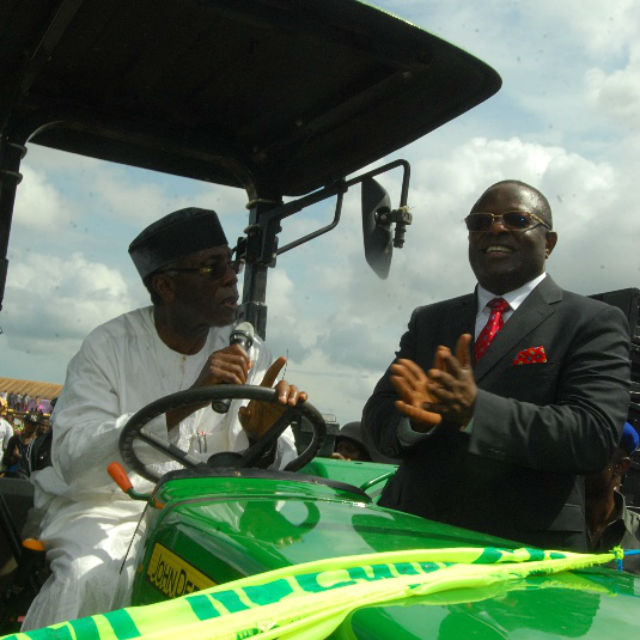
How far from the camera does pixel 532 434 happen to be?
2062mm

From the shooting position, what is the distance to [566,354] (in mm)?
2299

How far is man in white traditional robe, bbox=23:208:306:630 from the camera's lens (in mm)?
2469

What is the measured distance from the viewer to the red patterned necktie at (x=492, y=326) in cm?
245

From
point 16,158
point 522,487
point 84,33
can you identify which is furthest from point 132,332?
point 522,487

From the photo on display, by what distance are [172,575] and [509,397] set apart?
1087 mm

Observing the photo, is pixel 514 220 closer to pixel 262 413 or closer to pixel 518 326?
pixel 518 326

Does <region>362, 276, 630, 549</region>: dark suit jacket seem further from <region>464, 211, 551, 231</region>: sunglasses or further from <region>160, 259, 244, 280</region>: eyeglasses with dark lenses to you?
<region>160, 259, 244, 280</region>: eyeglasses with dark lenses

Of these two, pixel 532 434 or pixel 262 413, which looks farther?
pixel 262 413

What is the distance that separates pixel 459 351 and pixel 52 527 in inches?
58.1

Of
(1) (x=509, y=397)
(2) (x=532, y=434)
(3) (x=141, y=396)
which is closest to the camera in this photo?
(2) (x=532, y=434)

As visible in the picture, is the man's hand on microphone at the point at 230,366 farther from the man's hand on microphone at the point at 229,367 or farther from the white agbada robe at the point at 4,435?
the white agbada robe at the point at 4,435

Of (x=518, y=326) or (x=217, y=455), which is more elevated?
(x=518, y=326)

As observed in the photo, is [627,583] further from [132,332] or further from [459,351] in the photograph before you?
[132,332]

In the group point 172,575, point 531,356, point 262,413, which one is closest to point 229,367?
point 262,413
